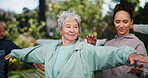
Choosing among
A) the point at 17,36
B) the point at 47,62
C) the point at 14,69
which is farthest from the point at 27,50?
the point at 17,36

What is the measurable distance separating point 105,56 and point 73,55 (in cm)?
33

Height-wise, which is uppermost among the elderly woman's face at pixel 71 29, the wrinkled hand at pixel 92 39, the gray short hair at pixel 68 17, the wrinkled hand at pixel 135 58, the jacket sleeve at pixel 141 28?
the gray short hair at pixel 68 17

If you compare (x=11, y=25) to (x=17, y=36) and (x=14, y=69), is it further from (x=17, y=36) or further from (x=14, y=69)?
(x=14, y=69)

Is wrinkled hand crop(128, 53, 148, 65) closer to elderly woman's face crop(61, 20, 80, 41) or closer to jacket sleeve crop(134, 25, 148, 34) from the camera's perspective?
elderly woman's face crop(61, 20, 80, 41)

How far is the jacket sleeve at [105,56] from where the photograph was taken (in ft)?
6.71

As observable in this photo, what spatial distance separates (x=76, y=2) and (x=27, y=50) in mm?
15627

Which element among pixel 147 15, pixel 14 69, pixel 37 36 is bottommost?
pixel 14 69

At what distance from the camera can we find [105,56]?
220cm

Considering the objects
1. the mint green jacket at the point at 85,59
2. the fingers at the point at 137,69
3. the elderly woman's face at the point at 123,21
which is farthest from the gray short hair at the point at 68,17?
the fingers at the point at 137,69

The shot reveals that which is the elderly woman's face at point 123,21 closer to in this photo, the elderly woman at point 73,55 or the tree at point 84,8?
the elderly woman at point 73,55

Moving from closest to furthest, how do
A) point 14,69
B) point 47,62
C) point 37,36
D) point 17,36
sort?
point 47,62 → point 14,69 → point 17,36 → point 37,36

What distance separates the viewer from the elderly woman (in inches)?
84.1

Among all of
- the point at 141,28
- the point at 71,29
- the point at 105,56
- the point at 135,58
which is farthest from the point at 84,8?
the point at 135,58

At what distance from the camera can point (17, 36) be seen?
1309 centimetres
